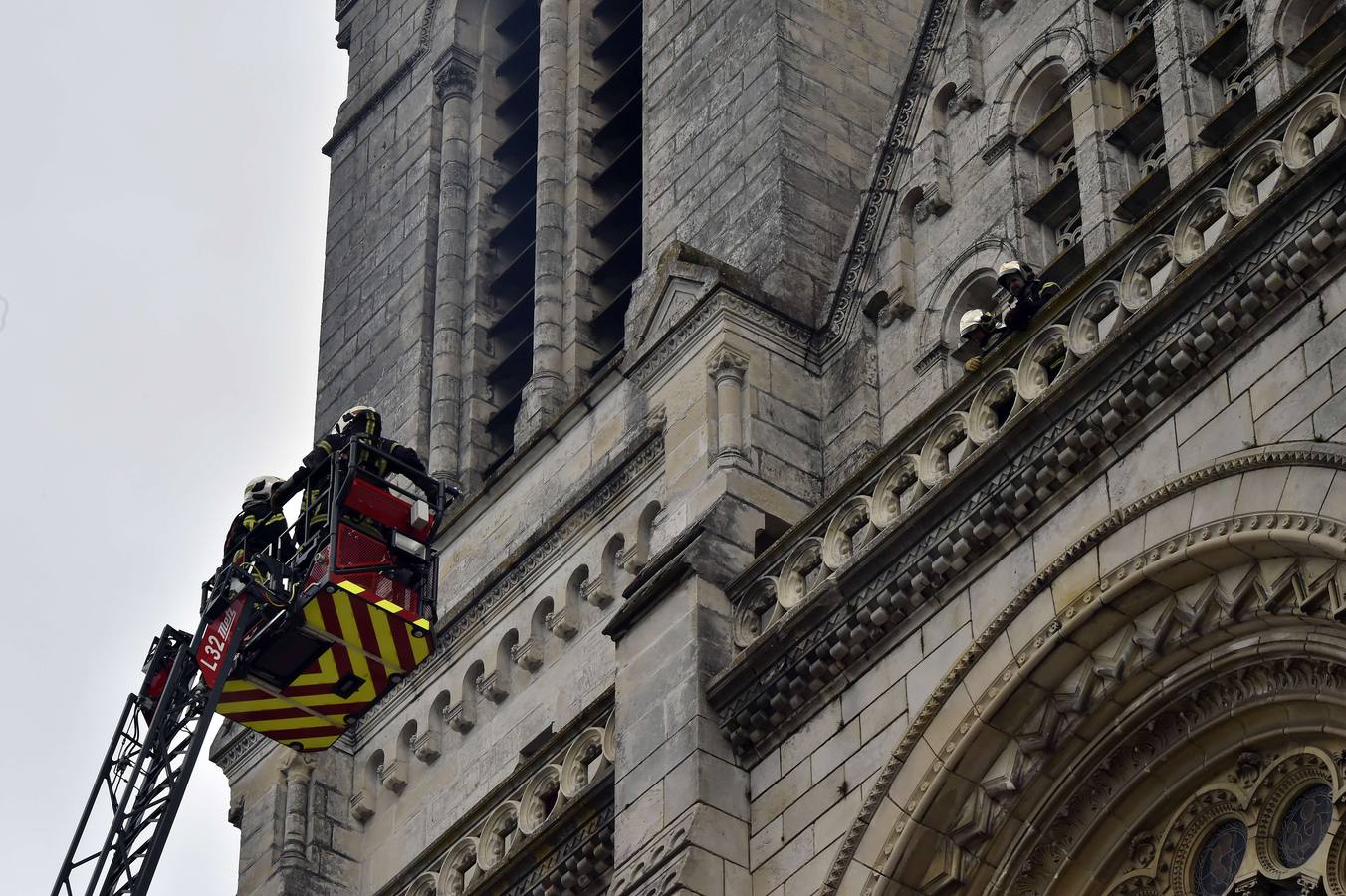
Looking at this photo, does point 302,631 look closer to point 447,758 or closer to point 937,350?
point 447,758

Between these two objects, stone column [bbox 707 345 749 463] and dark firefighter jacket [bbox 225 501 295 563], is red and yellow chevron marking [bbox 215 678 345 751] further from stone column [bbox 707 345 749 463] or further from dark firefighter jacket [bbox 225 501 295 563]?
stone column [bbox 707 345 749 463]

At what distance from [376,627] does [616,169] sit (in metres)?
7.15

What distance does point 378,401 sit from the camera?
124ft

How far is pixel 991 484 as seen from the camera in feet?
79.7

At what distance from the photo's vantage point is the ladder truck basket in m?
32.4

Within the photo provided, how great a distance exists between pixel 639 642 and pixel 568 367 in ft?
29.9

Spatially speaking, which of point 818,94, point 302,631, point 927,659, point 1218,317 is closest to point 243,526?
point 302,631

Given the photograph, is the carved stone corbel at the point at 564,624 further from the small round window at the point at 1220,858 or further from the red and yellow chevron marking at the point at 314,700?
the small round window at the point at 1220,858

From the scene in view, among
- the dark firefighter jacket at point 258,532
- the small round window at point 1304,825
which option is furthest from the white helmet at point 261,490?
the small round window at point 1304,825

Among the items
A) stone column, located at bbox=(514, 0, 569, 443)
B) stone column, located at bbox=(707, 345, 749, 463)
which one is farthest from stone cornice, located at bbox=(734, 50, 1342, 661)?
stone column, located at bbox=(514, 0, 569, 443)

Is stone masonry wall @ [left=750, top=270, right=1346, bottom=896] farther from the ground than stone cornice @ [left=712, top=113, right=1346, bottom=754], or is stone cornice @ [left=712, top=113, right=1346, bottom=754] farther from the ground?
stone cornice @ [left=712, top=113, right=1346, bottom=754]

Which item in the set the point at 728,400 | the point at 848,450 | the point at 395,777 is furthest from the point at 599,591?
the point at 848,450

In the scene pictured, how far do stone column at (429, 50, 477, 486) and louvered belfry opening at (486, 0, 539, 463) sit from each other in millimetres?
370

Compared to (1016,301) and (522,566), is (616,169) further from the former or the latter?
(1016,301)
